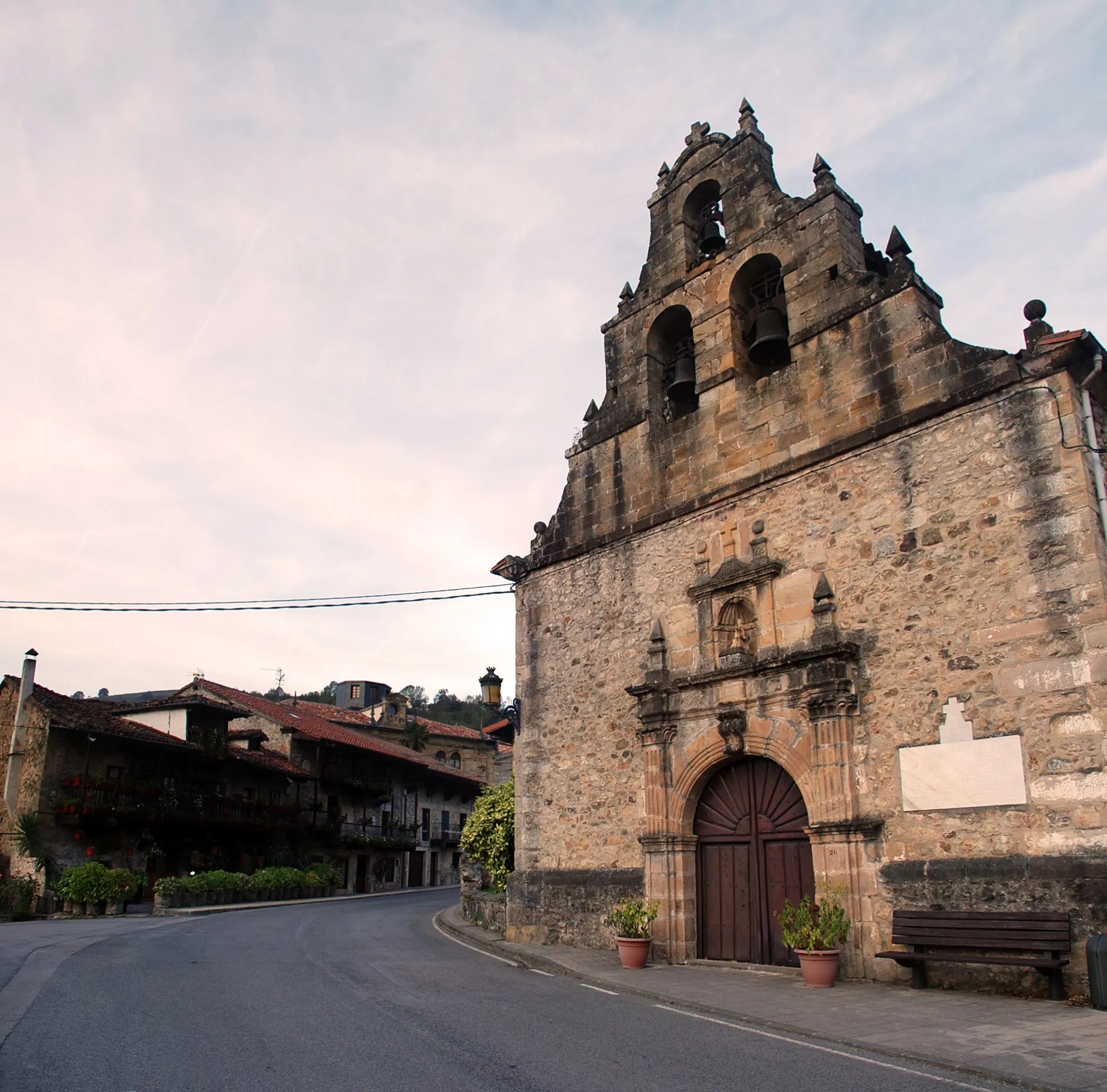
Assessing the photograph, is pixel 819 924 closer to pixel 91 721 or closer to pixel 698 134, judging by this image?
pixel 698 134

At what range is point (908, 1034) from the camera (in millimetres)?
6773

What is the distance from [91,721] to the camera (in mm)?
27359

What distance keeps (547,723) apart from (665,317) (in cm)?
661

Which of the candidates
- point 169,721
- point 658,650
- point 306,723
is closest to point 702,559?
point 658,650

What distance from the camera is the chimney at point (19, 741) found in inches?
1040

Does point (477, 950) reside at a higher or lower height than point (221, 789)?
lower

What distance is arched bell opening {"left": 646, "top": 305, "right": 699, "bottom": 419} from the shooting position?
46.2 ft

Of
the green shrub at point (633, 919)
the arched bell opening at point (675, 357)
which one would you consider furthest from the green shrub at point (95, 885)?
the arched bell opening at point (675, 357)

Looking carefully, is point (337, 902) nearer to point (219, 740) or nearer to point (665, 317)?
point (219, 740)

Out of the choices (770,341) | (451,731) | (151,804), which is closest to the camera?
(770,341)

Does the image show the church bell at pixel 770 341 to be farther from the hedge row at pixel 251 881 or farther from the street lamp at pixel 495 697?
the hedge row at pixel 251 881

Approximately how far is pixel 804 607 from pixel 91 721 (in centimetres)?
2337

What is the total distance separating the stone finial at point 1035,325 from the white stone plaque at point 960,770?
3.86m

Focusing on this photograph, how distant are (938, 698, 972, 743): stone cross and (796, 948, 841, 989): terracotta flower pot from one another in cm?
243
